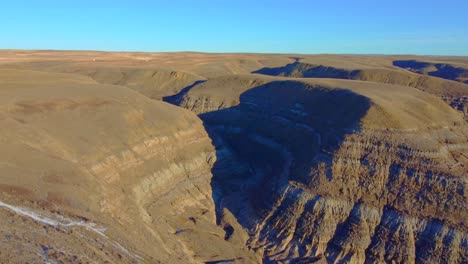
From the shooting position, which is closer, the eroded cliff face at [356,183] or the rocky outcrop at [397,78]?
the eroded cliff face at [356,183]

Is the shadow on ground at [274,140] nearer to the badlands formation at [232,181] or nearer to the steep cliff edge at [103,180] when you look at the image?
the badlands formation at [232,181]

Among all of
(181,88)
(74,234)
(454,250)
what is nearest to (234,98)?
(181,88)

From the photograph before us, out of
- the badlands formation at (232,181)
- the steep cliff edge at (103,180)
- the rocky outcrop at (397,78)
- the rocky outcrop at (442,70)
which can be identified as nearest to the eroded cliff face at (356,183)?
the badlands formation at (232,181)

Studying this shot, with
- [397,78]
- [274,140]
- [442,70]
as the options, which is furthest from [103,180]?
[442,70]

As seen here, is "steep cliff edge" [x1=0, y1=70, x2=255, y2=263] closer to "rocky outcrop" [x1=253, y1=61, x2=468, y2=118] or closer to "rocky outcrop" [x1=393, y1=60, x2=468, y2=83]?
"rocky outcrop" [x1=253, y1=61, x2=468, y2=118]

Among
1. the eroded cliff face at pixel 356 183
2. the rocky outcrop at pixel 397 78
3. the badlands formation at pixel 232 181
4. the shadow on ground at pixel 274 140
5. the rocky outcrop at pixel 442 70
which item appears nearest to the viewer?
the badlands formation at pixel 232 181

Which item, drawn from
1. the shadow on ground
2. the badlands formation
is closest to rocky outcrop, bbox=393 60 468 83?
the badlands formation
